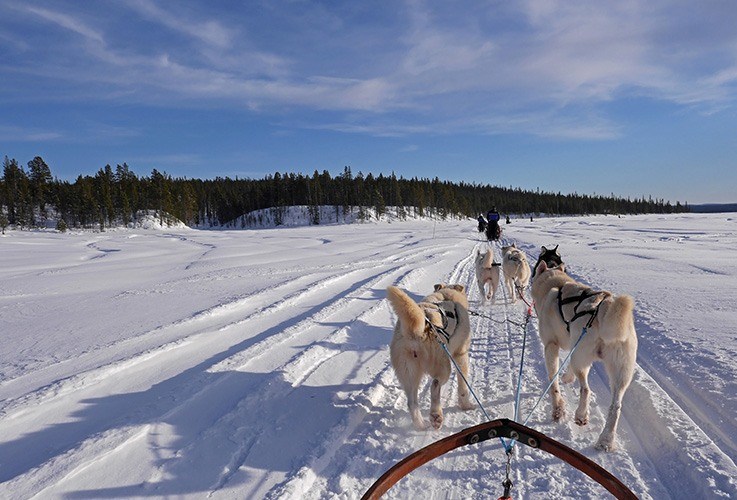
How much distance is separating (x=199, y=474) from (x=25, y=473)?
120 cm

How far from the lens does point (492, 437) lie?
1813 mm

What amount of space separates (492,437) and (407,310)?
1.36 metres

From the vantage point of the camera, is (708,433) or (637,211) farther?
(637,211)

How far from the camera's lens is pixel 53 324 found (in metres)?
6.76

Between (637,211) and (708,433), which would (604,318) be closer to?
(708,433)

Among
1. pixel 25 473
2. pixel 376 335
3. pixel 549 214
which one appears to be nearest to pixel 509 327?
pixel 376 335

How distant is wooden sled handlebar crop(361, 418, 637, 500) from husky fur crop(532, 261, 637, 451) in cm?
143

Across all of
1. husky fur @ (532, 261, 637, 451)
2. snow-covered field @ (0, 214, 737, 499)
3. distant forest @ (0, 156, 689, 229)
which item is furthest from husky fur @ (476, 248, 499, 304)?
distant forest @ (0, 156, 689, 229)

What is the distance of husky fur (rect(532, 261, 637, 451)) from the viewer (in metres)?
2.89

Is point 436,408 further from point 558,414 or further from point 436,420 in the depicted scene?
point 558,414

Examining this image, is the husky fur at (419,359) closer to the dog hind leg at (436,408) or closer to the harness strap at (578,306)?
the dog hind leg at (436,408)

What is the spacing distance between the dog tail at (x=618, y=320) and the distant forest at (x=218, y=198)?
208 feet

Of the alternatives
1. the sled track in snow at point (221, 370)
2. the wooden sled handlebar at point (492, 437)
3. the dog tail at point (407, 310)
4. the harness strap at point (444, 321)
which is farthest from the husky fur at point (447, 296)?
the wooden sled handlebar at point (492, 437)

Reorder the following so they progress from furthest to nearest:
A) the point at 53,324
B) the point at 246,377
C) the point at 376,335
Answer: the point at 53,324 < the point at 376,335 < the point at 246,377
